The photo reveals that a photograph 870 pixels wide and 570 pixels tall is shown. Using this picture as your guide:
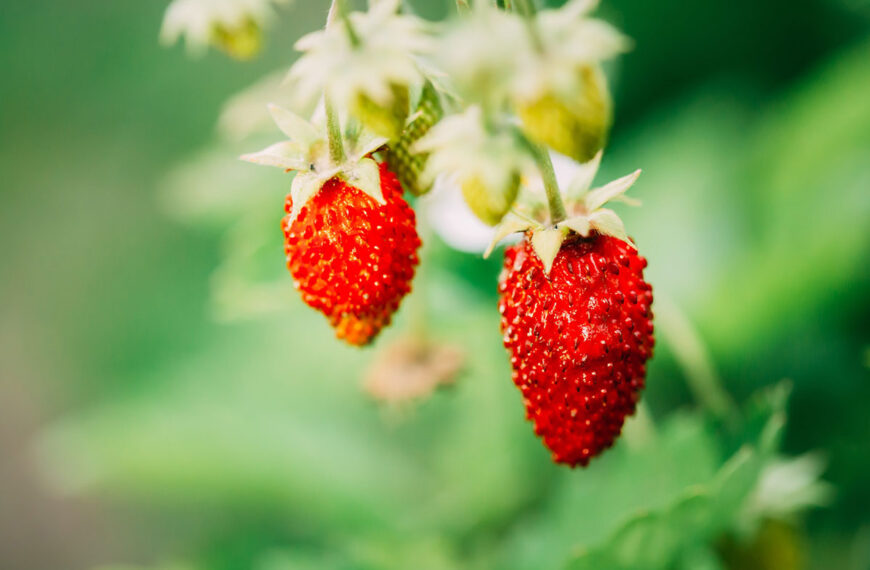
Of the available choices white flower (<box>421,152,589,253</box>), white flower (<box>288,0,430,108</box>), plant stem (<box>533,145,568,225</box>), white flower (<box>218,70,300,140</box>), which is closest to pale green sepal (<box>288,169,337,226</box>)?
white flower (<box>288,0,430,108</box>)

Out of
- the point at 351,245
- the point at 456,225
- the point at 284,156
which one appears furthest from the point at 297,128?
the point at 456,225

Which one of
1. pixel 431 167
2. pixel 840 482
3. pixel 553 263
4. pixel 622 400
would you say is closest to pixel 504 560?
pixel 840 482

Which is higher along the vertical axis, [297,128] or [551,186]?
[297,128]

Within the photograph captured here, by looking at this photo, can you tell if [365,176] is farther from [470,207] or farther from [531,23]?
[531,23]

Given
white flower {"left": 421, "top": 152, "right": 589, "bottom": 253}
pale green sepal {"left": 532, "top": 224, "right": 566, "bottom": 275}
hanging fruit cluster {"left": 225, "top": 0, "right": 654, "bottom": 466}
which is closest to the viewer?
hanging fruit cluster {"left": 225, "top": 0, "right": 654, "bottom": 466}

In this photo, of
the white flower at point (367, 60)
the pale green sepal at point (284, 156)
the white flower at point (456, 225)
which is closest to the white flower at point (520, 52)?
the white flower at point (367, 60)

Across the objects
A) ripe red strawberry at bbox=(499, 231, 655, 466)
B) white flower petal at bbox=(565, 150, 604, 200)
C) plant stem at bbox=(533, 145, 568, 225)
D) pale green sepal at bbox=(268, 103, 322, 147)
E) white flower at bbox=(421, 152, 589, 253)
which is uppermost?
white flower at bbox=(421, 152, 589, 253)

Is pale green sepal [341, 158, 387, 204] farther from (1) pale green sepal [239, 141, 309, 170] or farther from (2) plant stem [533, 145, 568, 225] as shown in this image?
(2) plant stem [533, 145, 568, 225]
